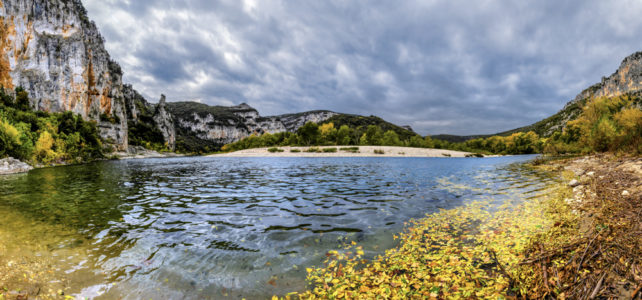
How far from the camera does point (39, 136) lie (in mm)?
45344

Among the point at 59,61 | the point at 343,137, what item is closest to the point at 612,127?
the point at 343,137

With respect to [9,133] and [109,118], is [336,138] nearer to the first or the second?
[9,133]

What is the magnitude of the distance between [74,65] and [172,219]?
148m

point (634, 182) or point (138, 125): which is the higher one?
point (138, 125)

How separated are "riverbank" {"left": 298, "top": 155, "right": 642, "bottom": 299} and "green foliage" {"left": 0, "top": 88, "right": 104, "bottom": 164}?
5274cm

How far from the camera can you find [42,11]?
93.6 meters

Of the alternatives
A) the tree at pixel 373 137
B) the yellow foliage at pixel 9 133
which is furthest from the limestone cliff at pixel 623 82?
the yellow foliage at pixel 9 133

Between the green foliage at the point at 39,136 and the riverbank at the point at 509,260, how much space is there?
2076 inches

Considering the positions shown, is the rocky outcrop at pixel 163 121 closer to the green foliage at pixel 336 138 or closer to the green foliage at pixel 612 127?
the green foliage at pixel 336 138

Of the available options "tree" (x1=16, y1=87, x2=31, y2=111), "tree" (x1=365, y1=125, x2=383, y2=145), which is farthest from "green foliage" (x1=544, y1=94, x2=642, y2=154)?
"tree" (x1=16, y1=87, x2=31, y2=111)

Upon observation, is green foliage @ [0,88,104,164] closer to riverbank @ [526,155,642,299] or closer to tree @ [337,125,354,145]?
riverbank @ [526,155,642,299]

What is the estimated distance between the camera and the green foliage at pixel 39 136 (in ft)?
112

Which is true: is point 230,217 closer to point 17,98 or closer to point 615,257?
point 615,257

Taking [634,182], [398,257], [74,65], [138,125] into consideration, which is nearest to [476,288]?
[398,257]
